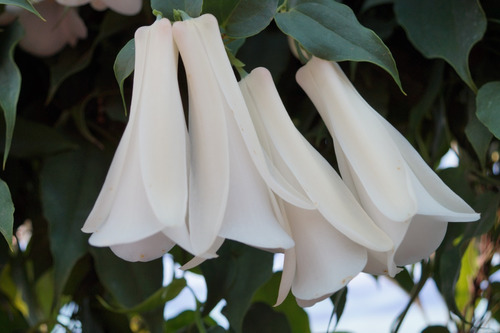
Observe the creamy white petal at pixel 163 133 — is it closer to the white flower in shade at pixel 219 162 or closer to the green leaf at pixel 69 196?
the white flower in shade at pixel 219 162

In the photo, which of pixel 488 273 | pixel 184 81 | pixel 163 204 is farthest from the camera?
pixel 488 273

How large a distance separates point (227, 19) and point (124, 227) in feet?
0.33

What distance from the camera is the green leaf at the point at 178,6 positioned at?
27 centimetres

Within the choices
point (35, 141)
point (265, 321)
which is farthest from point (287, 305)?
point (35, 141)

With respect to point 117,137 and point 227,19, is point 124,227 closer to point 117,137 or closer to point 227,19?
point 227,19

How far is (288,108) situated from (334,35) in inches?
6.3

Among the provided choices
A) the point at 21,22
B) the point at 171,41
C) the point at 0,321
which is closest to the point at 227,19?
the point at 171,41

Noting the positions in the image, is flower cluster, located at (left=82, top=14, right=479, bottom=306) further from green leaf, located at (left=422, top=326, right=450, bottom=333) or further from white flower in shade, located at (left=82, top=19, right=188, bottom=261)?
green leaf, located at (left=422, top=326, right=450, bottom=333)

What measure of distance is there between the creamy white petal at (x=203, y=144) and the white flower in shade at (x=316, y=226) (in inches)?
0.9

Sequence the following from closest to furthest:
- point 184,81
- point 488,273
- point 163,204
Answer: point 163,204 < point 184,81 < point 488,273

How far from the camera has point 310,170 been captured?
0.25 meters

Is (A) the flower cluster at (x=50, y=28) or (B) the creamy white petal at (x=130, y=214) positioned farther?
(A) the flower cluster at (x=50, y=28)

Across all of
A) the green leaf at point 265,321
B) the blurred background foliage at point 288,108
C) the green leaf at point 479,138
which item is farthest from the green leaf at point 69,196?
the green leaf at point 479,138

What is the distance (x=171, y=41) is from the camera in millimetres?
261
